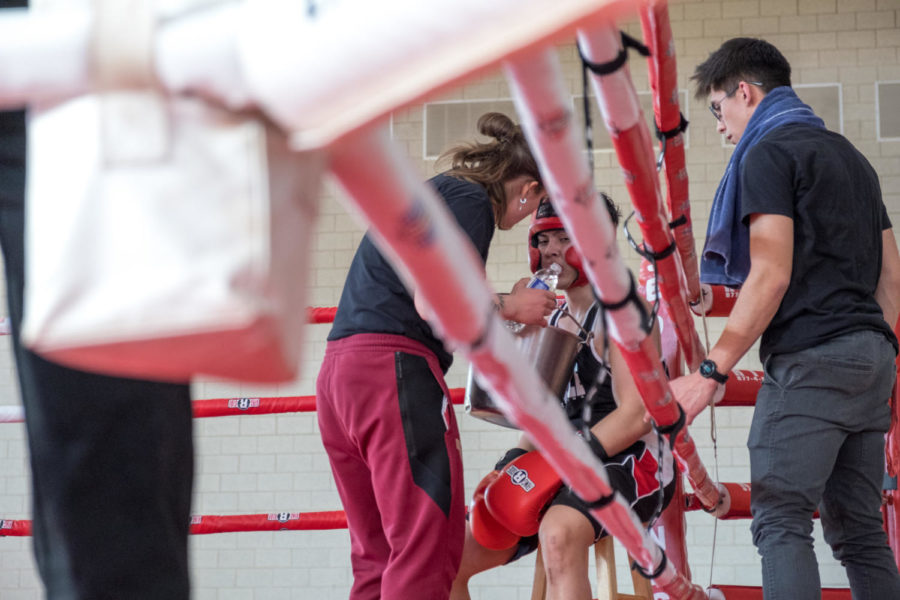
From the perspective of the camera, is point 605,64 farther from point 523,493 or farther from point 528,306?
point 523,493

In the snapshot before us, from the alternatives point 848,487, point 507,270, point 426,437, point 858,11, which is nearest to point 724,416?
point 507,270

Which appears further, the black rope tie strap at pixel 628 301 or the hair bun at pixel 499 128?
the hair bun at pixel 499 128

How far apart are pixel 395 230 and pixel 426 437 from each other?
1555mm

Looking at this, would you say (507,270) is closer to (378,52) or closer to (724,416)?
(724,416)

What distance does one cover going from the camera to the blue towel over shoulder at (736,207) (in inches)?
85.0

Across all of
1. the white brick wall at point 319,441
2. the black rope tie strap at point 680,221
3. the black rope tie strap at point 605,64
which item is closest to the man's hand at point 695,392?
the black rope tie strap at point 680,221

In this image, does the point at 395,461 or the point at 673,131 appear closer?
the point at 673,131

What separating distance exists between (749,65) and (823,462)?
100 centimetres

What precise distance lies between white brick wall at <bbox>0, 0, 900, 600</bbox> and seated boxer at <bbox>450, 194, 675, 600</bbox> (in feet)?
8.84

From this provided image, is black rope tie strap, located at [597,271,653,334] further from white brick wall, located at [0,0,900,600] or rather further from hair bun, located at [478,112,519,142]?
white brick wall, located at [0,0,900,600]

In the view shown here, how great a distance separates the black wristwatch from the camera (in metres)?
1.91

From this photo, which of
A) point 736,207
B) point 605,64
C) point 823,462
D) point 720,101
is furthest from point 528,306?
point 605,64

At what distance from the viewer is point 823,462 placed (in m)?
1.97

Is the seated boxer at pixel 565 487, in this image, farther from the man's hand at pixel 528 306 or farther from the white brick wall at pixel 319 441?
the white brick wall at pixel 319 441
